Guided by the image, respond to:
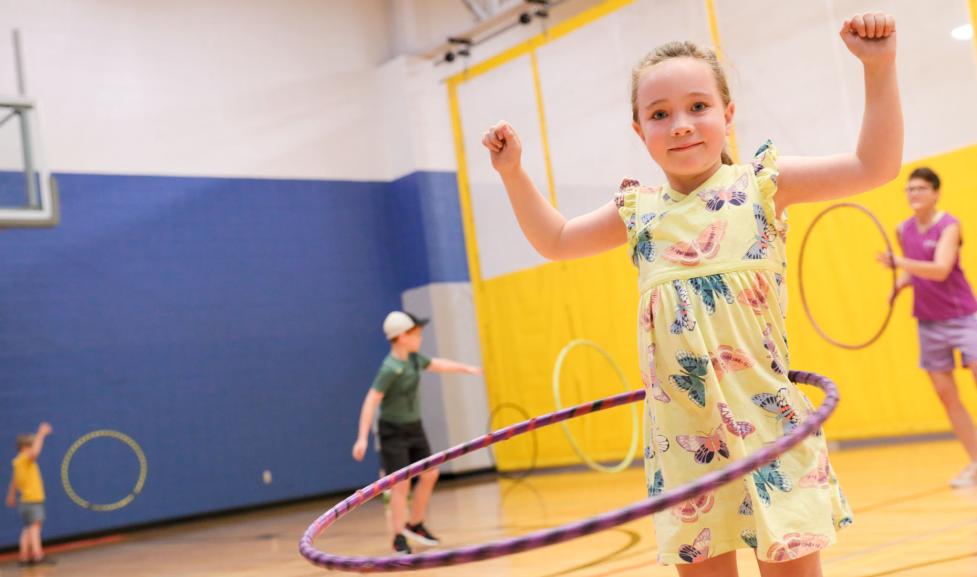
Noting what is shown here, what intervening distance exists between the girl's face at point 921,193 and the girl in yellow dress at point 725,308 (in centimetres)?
471

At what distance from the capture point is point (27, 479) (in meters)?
10.2

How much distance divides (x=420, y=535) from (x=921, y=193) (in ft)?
13.7

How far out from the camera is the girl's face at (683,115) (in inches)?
93.2

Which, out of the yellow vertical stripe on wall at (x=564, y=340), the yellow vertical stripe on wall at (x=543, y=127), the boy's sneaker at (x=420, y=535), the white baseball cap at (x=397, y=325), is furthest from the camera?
the yellow vertical stripe on wall at (x=543, y=127)

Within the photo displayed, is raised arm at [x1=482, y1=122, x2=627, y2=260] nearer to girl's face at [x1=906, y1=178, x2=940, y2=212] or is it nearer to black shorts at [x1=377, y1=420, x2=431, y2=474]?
girl's face at [x1=906, y1=178, x2=940, y2=212]

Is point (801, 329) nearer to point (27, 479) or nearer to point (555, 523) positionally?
point (555, 523)

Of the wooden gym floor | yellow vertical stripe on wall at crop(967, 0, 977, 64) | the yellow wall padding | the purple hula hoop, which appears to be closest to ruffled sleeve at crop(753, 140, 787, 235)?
the purple hula hoop

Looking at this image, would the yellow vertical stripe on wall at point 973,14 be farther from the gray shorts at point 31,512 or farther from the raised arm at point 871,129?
the gray shorts at point 31,512

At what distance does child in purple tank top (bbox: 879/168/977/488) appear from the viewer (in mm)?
6598

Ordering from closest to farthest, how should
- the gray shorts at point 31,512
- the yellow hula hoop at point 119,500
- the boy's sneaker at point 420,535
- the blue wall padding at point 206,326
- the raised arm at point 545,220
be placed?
the raised arm at point 545,220 < the boy's sneaker at point 420,535 < the gray shorts at point 31,512 < the yellow hula hoop at point 119,500 < the blue wall padding at point 206,326

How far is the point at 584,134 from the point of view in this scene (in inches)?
516

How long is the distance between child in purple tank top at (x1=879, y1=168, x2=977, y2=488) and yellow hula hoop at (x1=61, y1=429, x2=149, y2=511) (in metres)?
8.81

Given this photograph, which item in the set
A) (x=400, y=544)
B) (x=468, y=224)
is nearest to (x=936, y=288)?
(x=400, y=544)

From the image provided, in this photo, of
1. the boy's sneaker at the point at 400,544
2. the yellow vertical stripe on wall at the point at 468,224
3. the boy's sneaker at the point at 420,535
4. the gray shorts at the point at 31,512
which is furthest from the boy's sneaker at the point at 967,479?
the yellow vertical stripe on wall at the point at 468,224
